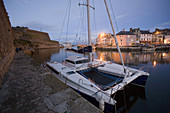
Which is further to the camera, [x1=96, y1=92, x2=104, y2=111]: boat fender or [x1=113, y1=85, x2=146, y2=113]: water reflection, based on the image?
[x1=113, y1=85, x2=146, y2=113]: water reflection

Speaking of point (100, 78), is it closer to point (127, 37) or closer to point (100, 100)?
point (100, 100)

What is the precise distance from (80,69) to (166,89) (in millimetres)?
7626

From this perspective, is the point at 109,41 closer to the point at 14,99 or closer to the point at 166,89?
the point at 166,89

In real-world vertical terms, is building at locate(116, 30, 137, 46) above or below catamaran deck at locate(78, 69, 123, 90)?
above

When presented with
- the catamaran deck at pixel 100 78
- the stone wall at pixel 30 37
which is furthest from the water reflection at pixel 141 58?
the stone wall at pixel 30 37

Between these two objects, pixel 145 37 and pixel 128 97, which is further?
pixel 145 37

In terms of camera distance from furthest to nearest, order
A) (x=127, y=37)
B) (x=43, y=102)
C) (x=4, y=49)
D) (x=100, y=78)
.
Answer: (x=127, y=37), (x=4, y=49), (x=100, y=78), (x=43, y=102)

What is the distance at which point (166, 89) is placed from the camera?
6.30 m

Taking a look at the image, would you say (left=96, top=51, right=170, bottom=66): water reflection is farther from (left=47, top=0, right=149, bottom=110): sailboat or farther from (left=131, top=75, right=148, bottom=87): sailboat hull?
(left=47, top=0, right=149, bottom=110): sailboat

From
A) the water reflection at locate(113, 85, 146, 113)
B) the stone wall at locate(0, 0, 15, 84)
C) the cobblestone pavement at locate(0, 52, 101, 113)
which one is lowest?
the water reflection at locate(113, 85, 146, 113)

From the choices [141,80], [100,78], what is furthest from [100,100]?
[141,80]

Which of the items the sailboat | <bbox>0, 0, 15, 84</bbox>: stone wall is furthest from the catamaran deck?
<bbox>0, 0, 15, 84</bbox>: stone wall

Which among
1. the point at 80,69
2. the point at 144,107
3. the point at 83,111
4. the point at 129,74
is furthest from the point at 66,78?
the point at 144,107

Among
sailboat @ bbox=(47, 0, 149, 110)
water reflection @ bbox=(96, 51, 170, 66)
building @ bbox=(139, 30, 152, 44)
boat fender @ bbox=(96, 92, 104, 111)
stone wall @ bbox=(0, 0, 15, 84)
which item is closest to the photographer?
boat fender @ bbox=(96, 92, 104, 111)
